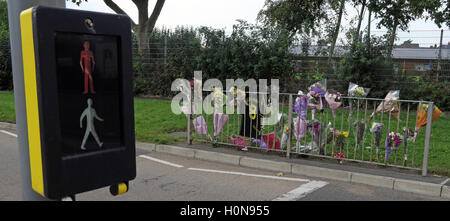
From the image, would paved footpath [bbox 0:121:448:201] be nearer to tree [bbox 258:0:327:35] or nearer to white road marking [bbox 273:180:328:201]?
white road marking [bbox 273:180:328:201]

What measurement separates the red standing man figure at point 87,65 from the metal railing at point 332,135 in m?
5.29

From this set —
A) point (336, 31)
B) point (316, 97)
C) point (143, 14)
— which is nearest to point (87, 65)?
point (316, 97)

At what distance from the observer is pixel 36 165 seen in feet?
5.08

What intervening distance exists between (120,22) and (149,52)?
14.3m

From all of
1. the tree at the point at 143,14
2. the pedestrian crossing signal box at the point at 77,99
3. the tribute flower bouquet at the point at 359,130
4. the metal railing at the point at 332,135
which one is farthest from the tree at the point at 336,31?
the pedestrian crossing signal box at the point at 77,99

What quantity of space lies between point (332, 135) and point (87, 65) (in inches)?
218

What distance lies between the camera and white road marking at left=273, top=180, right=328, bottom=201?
4988mm

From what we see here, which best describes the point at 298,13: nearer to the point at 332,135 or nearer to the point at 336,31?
the point at 336,31

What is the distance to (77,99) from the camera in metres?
1.63

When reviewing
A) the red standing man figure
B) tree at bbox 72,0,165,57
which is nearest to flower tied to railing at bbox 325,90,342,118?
the red standing man figure

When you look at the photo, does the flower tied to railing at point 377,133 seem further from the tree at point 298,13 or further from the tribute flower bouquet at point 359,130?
the tree at point 298,13

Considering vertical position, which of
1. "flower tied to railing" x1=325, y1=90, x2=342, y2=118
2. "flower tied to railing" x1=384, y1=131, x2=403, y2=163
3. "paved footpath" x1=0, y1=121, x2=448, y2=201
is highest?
"flower tied to railing" x1=325, y1=90, x2=342, y2=118

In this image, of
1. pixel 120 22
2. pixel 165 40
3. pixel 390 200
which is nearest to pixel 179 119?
pixel 165 40

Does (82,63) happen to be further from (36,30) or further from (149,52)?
(149,52)
